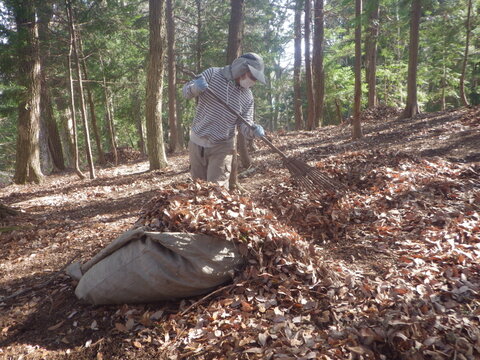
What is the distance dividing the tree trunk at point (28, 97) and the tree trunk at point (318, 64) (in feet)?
35.2

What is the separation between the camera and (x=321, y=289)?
2525mm

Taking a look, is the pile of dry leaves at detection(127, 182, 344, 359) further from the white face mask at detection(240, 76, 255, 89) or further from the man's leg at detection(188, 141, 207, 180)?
the white face mask at detection(240, 76, 255, 89)

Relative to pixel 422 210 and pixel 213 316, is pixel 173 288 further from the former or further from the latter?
pixel 422 210

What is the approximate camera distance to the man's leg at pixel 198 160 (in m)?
3.85

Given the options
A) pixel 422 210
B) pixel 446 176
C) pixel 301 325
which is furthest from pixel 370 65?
pixel 301 325

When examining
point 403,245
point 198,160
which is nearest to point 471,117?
point 403,245

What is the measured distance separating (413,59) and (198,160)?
9.90 meters

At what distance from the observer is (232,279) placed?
2652 mm

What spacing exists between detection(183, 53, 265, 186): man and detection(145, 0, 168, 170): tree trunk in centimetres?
462

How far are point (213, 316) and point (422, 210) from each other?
2.98 metres

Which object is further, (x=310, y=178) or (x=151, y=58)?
(x=151, y=58)

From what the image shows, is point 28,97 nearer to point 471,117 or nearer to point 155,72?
point 155,72

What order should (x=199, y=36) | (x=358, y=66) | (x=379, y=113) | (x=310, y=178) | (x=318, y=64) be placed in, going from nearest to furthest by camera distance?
1. (x=310, y=178)
2. (x=358, y=66)
3. (x=379, y=113)
4. (x=318, y=64)
5. (x=199, y=36)

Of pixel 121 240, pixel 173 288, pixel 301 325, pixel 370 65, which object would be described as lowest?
pixel 301 325
